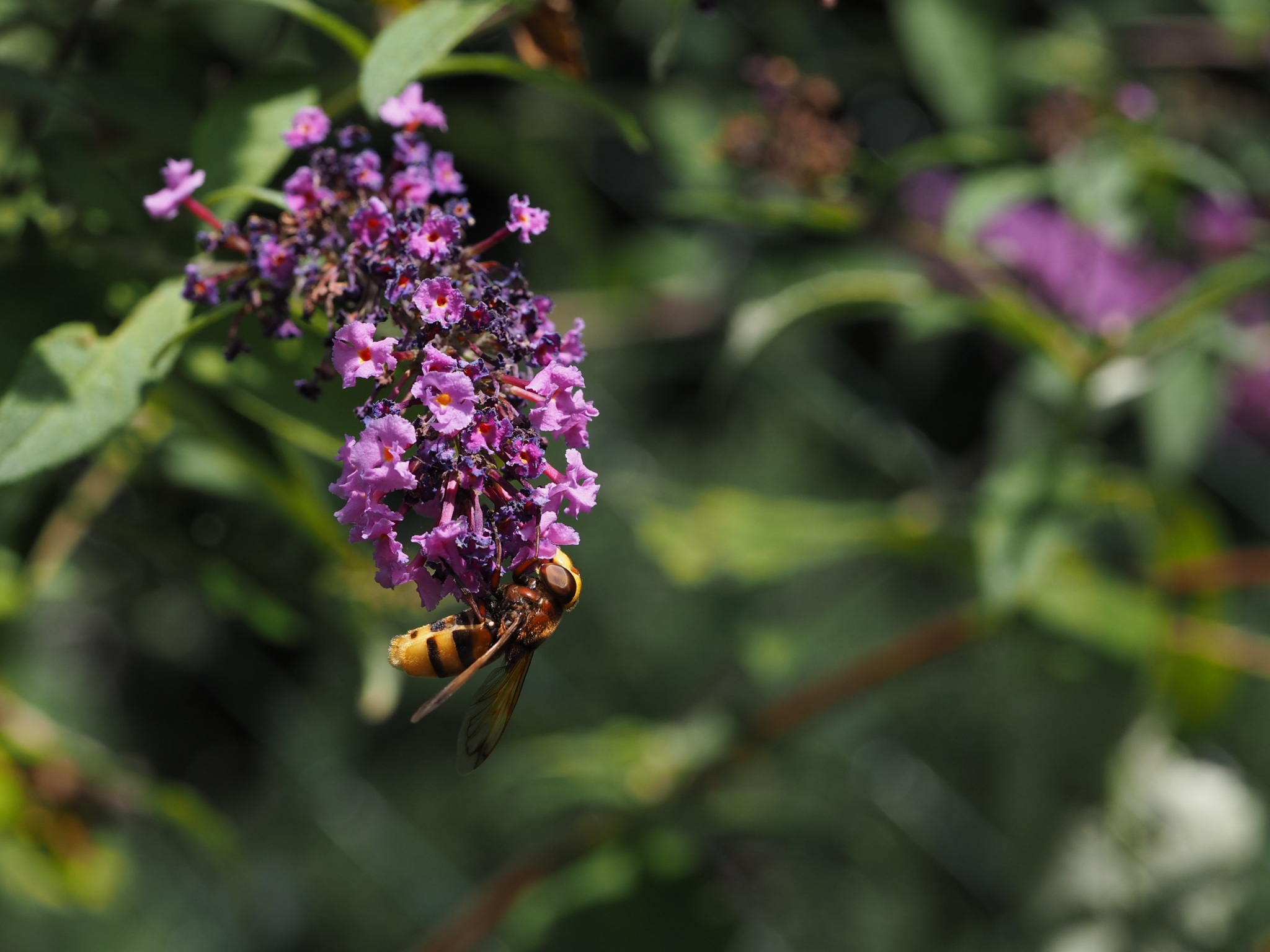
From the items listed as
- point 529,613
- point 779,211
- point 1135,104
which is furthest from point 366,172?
point 1135,104

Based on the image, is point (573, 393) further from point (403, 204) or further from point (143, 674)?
point (143, 674)

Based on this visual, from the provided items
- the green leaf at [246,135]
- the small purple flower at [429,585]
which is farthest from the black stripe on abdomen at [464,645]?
the green leaf at [246,135]

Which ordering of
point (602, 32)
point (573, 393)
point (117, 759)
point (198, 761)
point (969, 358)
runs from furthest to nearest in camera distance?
point (198, 761)
point (969, 358)
point (602, 32)
point (117, 759)
point (573, 393)

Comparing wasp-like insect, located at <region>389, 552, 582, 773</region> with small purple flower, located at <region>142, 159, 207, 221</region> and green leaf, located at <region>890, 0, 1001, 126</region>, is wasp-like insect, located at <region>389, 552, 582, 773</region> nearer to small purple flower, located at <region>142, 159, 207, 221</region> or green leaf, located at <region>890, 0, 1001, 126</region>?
small purple flower, located at <region>142, 159, 207, 221</region>

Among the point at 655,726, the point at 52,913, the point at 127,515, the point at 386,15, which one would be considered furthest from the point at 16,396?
the point at 52,913

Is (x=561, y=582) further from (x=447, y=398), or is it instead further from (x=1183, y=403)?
(x=1183, y=403)

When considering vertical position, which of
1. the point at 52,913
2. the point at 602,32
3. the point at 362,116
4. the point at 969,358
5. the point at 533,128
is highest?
the point at 362,116

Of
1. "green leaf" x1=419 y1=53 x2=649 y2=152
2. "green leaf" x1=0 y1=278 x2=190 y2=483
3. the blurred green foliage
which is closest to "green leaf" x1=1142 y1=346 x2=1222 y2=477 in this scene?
the blurred green foliage
